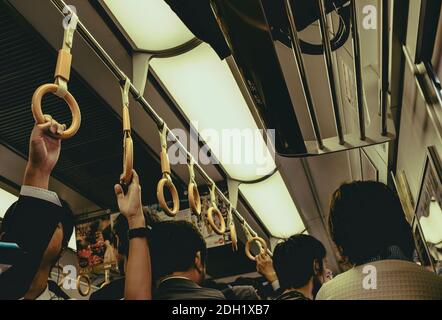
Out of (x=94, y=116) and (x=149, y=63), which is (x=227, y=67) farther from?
(x=94, y=116)

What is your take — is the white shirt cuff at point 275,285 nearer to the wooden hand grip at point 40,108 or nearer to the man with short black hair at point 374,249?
the man with short black hair at point 374,249

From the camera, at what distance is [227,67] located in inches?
90.4

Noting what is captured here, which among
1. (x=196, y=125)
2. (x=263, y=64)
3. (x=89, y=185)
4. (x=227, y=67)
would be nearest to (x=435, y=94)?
(x=263, y=64)

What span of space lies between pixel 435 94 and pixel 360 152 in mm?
2098

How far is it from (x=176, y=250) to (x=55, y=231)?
0.79 metres

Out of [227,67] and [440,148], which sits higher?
[227,67]

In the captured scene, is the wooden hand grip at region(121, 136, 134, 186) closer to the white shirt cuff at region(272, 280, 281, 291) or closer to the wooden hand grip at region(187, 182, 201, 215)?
the wooden hand grip at region(187, 182, 201, 215)

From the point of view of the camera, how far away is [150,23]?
194 centimetres

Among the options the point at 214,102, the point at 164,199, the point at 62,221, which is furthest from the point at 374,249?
the point at 214,102

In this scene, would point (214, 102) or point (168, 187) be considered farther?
point (214, 102)

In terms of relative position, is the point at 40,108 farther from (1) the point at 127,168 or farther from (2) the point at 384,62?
(2) the point at 384,62

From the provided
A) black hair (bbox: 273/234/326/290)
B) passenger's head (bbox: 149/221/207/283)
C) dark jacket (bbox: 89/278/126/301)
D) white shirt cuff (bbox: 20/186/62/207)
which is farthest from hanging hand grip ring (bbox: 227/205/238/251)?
white shirt cuff (bbox: 20/186/62/207)

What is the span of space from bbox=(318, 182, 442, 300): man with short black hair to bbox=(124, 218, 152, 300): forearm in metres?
0.55
